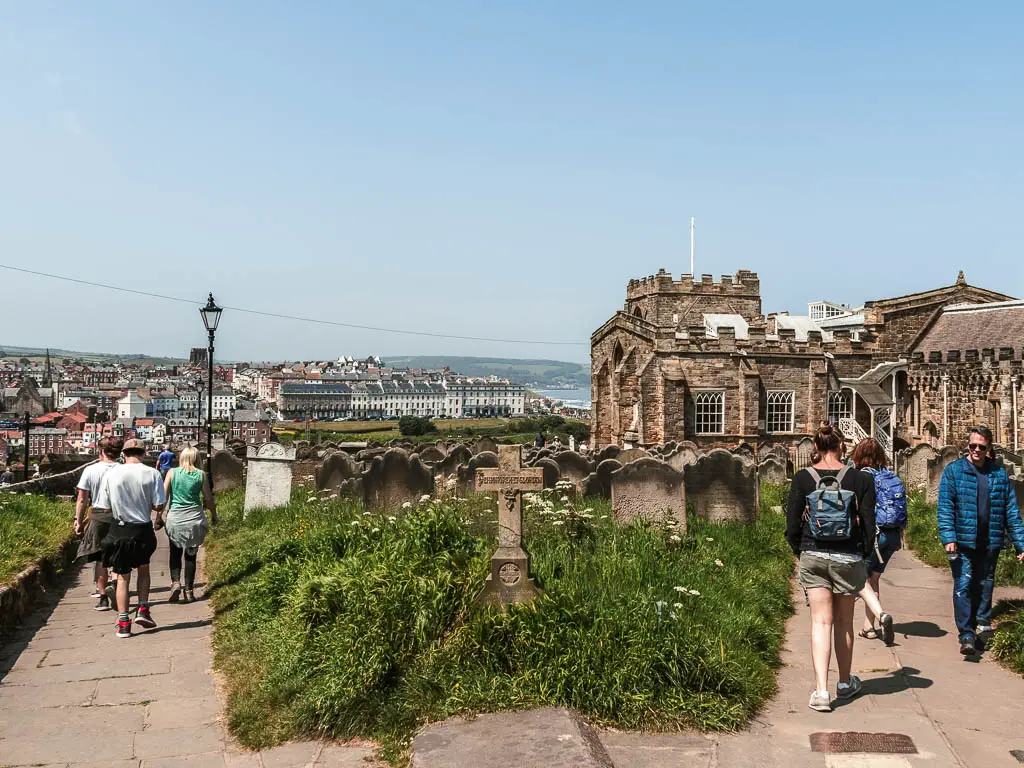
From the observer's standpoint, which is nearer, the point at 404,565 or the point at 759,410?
the point at 404,565

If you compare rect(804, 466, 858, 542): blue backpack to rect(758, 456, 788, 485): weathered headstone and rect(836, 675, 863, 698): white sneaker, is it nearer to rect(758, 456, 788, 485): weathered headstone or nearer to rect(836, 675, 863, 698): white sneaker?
rect(836, 675, 863, 698): white sneaker

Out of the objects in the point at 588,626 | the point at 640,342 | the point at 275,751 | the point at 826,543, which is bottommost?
the point at 275,751

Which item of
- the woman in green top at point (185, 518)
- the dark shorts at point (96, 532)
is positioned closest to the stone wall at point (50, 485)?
the woman in green top at point (185, 518)

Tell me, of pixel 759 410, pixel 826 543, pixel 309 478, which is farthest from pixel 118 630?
pixel 759 410

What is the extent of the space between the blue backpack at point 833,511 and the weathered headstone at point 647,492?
18.2 ft

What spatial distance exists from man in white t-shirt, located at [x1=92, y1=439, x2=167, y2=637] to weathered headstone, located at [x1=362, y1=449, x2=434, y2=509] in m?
4.70

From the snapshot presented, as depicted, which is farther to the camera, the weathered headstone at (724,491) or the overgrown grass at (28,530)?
the weathered headstone at (724,491)

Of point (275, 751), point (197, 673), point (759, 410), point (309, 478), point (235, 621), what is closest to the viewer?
point (275, 751)

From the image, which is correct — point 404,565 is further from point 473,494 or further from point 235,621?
point 473,494

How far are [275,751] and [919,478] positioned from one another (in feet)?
54.7

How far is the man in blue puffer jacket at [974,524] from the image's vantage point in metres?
7.60

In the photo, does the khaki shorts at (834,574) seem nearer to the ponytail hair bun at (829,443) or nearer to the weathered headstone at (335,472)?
the ponytail hair bun at (829,443)

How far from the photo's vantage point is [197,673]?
7738mm

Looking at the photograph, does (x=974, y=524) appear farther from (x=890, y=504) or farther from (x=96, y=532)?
(x=96, y=532)
